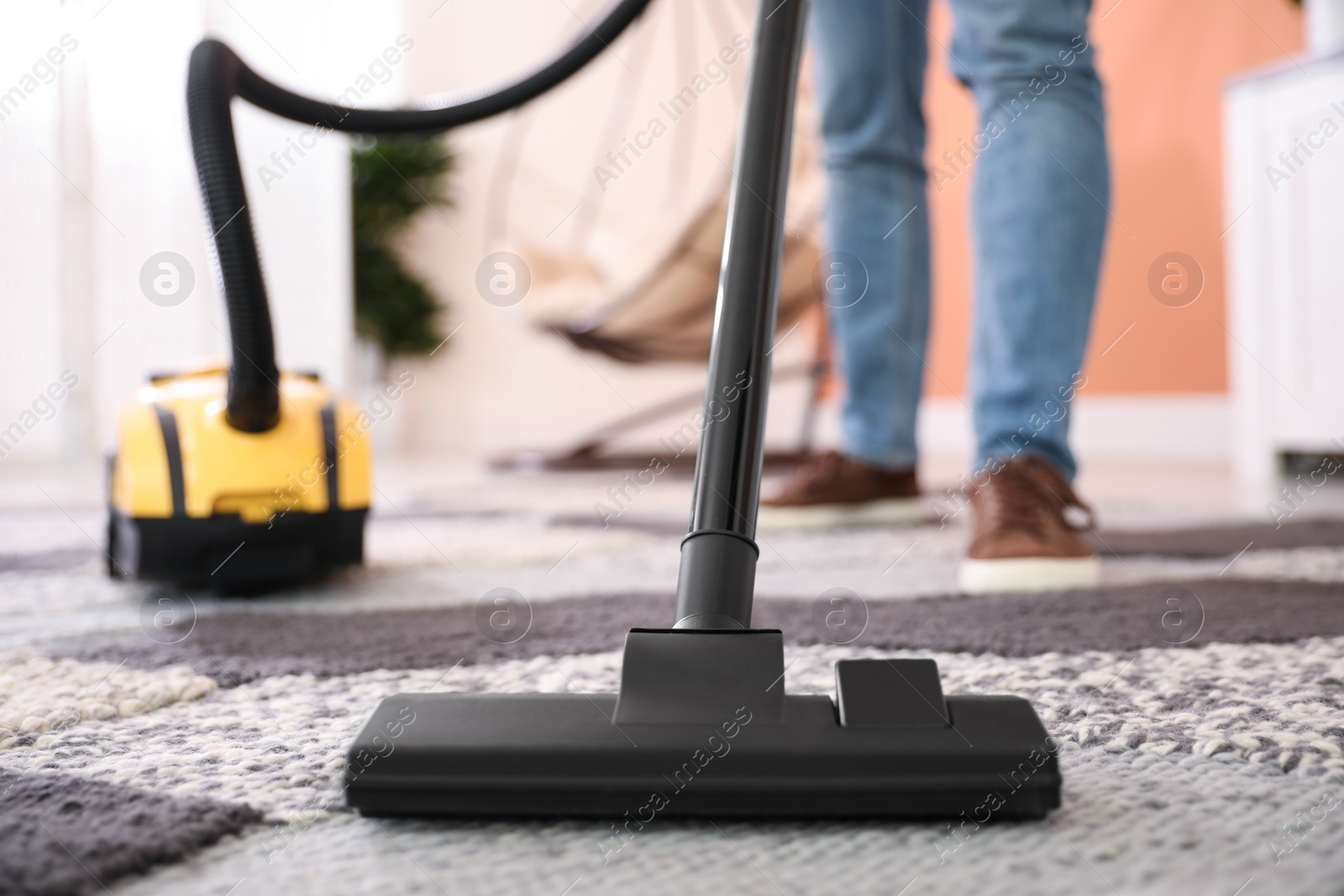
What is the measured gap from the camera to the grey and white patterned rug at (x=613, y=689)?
0.32 metres

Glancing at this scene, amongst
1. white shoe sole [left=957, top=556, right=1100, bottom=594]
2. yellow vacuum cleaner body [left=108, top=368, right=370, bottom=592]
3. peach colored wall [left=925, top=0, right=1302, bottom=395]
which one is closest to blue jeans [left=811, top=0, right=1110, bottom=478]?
white shoe sole [left=957, top=556, right=1100, bottom=594]

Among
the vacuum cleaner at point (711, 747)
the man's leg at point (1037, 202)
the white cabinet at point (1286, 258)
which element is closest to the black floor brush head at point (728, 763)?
the vacuum cleaner at point (711, 747)

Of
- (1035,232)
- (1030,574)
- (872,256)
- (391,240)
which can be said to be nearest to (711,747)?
(1030,574)

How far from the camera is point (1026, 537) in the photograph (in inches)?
34.1

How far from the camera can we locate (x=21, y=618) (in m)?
0.78

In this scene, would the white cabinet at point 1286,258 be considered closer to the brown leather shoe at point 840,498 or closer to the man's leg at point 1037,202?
the brown leather shoe at point 840,498

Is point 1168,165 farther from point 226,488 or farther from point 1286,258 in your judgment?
point 226,488

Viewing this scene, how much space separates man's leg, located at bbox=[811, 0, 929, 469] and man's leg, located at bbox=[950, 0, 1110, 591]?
26cm

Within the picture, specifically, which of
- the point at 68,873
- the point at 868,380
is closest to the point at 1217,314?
the point at 868,380

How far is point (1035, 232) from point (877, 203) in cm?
37

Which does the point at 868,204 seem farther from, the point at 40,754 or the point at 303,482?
the point at 40,754

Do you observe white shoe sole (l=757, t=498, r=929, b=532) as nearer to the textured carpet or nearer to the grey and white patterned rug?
the grey and white patterned rug

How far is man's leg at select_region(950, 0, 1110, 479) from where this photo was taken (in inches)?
35.7

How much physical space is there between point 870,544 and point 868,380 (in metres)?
0.25
